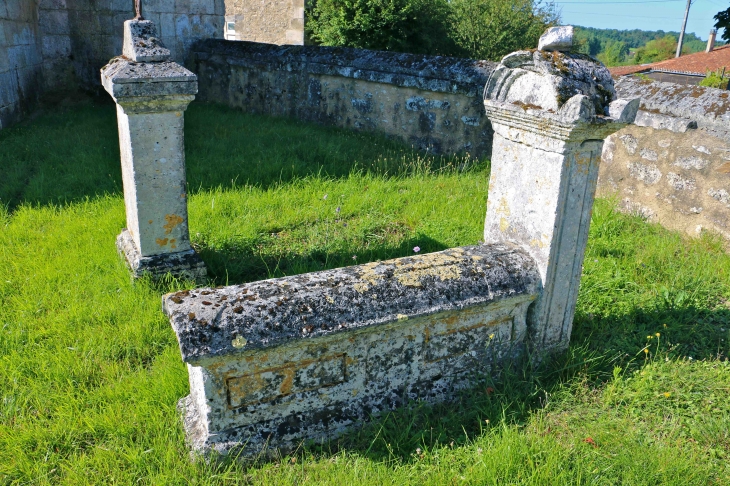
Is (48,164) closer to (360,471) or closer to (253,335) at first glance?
(253,335)

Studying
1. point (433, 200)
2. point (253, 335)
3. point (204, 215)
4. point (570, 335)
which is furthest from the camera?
point (433, 200)

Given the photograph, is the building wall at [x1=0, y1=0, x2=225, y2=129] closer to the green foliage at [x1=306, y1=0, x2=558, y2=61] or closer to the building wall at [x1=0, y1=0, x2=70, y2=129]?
the building wall at [x1=0, y1=0, x2=70, y2=129]

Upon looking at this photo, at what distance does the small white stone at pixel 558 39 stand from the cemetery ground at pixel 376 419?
161 centimetres

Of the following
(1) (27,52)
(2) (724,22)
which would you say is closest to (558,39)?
(1) (27,52)

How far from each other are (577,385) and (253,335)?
1.71 metres

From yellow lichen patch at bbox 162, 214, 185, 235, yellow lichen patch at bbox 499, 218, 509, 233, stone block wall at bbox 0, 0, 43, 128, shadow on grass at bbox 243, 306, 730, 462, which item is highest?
stone block wall at bbox 0, 0, 43, 128

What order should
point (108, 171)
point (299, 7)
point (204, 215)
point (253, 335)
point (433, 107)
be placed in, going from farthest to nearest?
point (299, 7), point (433, 107), point (108, 171), point (204, 215), point (253, 335)

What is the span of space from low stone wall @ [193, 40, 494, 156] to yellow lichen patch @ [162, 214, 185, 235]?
163 inches

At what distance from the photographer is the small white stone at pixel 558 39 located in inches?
107

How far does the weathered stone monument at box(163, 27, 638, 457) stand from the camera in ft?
7.82

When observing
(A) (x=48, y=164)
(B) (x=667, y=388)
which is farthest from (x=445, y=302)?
(A) (x=48, y=164)

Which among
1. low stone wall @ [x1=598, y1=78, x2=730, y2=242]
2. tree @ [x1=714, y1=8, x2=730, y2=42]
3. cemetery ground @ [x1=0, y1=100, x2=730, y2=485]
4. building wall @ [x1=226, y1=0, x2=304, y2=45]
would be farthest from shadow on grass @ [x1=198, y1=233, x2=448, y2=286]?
tree @ [x1=714, y1=8, x2=730, y2=42]

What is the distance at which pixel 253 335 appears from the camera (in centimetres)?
231

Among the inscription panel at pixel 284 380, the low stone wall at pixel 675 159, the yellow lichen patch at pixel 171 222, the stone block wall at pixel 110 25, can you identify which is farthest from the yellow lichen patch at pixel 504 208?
the stone block wall at pixel 110 25
